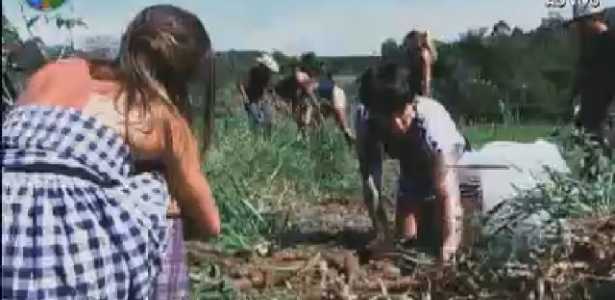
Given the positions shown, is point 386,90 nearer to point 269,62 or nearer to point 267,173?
point 267,173

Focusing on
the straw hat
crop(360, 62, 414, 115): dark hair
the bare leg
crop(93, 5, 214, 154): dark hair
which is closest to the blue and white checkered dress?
crop(93, 5, 214, 154): dark hair

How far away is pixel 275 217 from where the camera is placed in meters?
5.63

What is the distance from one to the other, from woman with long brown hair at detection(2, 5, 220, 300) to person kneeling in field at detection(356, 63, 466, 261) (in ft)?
7.31

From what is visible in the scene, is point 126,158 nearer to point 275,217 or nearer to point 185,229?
point 185,229

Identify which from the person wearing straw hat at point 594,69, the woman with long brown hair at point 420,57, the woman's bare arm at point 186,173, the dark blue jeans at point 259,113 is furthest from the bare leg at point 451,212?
the dark blue jeans at point 259,113

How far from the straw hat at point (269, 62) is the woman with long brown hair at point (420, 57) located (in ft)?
4.50

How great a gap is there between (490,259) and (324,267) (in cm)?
54

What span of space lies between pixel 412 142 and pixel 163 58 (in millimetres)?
Answer: 2539

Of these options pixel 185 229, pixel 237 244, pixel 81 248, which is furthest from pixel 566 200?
pixel 81 248

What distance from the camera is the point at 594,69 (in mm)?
6418

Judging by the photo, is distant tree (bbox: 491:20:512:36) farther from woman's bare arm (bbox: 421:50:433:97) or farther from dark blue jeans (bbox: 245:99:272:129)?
dark blue jeans (bbox: 245:99:272:129)

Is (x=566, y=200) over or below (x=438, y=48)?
below

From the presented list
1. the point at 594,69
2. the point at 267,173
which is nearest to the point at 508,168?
the point at 594,69

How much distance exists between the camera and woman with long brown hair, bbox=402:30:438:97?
18.2 ft
